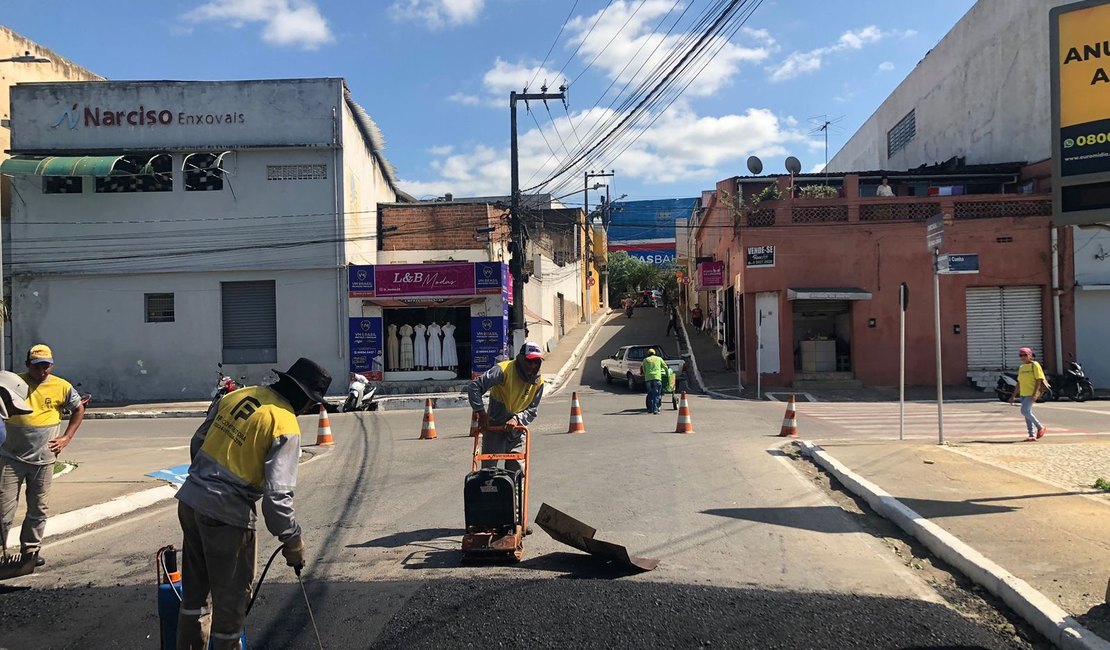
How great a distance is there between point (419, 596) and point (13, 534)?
444cm

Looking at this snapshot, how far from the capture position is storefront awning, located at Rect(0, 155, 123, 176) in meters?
24.4

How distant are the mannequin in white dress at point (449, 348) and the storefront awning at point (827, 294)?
36.8ft

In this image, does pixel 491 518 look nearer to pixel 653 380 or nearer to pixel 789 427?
pixel 789 427

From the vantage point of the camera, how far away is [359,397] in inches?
853

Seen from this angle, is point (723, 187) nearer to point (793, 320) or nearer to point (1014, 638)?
point (793, 320)

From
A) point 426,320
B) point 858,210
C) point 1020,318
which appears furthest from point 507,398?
point 1020,318

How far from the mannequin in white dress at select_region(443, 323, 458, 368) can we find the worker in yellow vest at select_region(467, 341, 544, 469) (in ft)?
65.3

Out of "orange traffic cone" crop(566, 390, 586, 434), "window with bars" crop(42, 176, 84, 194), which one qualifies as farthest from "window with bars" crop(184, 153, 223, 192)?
"orange traffic cone" crop(566, 390, 586, 434)

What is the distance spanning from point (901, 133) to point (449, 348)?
27.1 meters

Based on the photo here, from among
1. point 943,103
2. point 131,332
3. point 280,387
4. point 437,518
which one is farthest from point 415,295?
point 943,103

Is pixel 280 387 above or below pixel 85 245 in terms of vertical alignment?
below

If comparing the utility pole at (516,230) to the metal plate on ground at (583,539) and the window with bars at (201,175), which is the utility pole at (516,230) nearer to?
the window with bars at (201,175)

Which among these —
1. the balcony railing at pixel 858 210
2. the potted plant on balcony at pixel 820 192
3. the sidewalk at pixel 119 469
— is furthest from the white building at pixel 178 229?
the potted plant on balcony at pixel 820 192

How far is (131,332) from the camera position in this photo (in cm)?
2608
